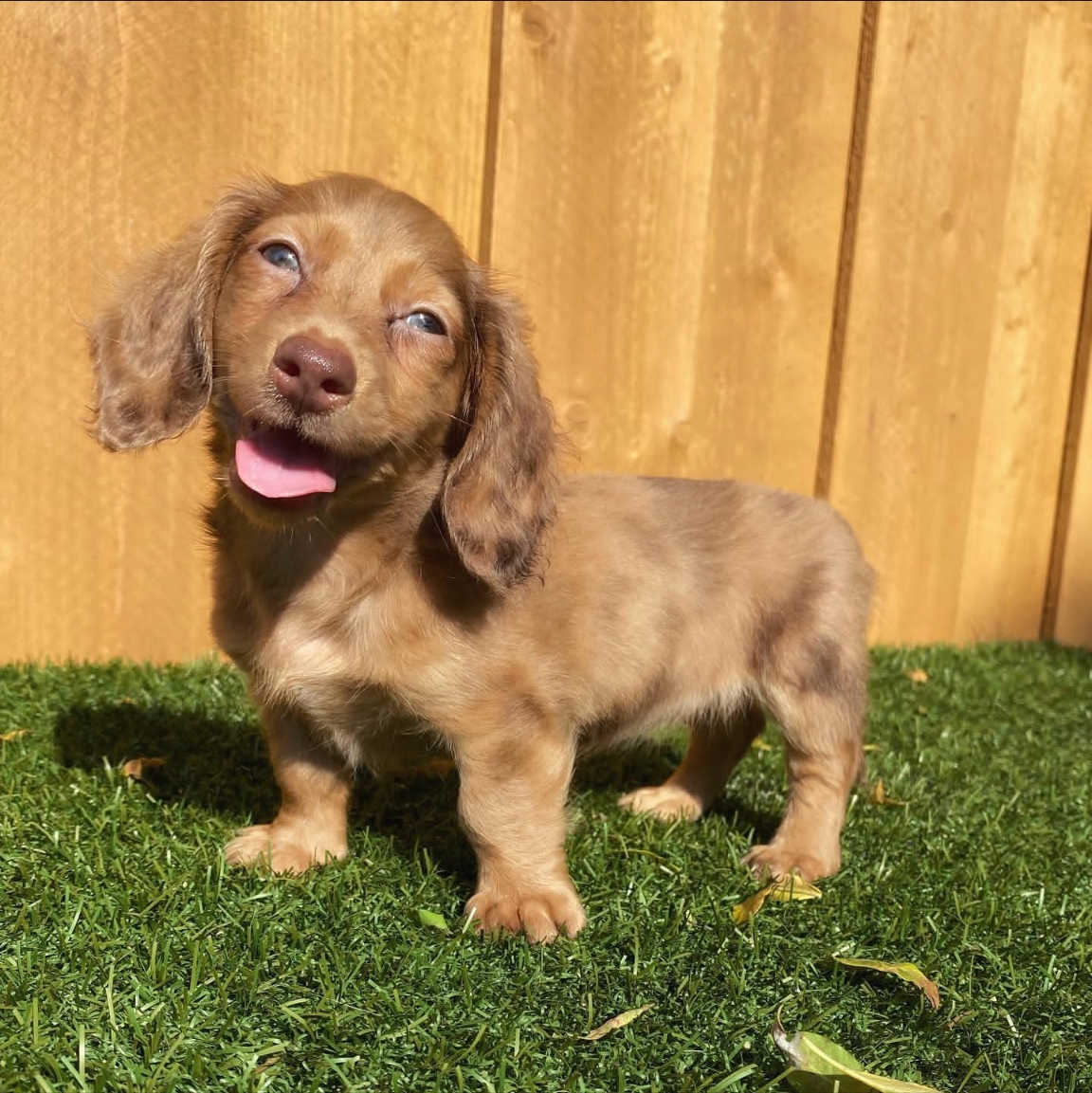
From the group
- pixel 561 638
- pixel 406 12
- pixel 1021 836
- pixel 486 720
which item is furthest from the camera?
pixel 406 12

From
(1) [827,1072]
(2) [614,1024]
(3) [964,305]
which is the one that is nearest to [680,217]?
(3) [964,305]

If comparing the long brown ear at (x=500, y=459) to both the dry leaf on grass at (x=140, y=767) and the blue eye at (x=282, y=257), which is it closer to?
the blue eye at (x=282, y=257)

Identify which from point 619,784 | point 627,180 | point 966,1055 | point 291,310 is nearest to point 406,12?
point 627,180

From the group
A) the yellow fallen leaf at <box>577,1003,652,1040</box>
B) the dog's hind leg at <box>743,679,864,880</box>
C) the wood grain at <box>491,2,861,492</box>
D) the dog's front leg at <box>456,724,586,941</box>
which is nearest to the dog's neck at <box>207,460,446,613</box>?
the dog's front leg at <box>456,724,586,941</box>

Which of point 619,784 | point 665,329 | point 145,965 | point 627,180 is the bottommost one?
point 619,784

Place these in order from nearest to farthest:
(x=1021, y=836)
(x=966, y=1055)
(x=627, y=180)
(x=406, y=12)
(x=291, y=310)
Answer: (x=966, y=1055)
(x=291, y=310)
(x=1021, y=836)
(x=406, y=12)
(x=627, y=180)

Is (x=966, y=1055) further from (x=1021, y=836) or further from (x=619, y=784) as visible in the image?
(x=619, y=784)

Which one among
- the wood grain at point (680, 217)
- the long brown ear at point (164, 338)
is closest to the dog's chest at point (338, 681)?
the long brown ear at point (164, 338)

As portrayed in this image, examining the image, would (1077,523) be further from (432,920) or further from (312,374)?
(312,374)
